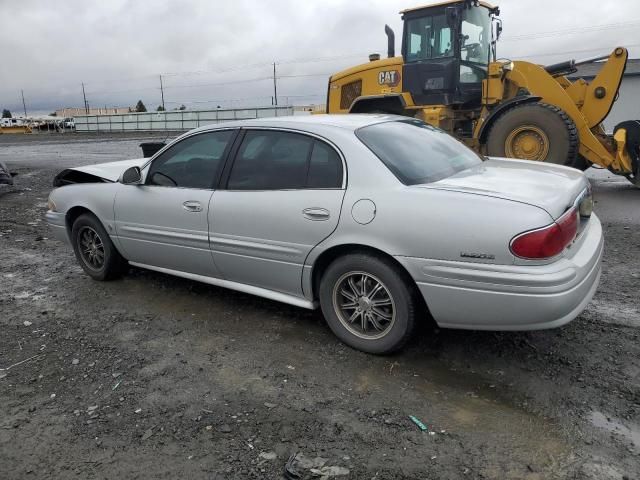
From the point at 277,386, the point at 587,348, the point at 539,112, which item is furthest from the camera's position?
the point at 539,112

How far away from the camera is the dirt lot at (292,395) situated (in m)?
2.47

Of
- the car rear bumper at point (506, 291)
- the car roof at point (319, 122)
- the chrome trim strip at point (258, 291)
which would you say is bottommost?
the chrome trim strip at point (258, 291)

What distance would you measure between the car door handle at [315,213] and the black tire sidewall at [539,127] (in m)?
6.60

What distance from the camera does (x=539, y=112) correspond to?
8.77 meters

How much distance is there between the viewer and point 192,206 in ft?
13.3

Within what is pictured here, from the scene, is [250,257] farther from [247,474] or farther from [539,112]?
[539,112]

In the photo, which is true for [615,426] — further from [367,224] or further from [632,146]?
[632,146]

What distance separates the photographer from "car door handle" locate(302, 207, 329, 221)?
3357 millimetres

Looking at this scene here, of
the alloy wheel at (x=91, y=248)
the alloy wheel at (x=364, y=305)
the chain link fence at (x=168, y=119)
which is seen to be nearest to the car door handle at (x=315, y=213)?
the alloy wheel at (x=364, y=305)

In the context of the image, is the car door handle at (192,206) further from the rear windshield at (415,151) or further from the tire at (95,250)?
the rear windshield at (415,151)

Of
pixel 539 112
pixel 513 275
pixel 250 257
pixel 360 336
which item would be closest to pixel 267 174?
pixel 250 257

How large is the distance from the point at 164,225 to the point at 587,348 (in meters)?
3.28

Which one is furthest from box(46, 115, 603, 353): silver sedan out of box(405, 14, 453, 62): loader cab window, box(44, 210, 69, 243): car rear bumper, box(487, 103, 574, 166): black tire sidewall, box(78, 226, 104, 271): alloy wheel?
box(405, 14, 453, 62): loader cab window

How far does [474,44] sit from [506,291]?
320 inches
